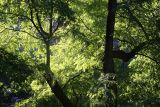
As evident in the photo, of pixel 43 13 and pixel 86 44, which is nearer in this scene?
pixel 43 13

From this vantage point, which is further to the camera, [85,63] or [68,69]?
[68,69]

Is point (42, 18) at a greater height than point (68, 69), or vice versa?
point (42, 18)

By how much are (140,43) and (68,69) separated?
7457 mm

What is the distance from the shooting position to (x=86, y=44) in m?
21.1

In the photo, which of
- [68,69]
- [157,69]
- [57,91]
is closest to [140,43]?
[157,69]

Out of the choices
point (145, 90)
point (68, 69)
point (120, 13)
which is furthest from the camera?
point (68, 69)

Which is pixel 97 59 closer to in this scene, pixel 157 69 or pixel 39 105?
pixel 157 69

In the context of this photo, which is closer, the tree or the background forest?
the background forest

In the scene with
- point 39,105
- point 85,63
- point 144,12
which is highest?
point 144,12

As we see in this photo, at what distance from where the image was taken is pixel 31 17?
2042 cm

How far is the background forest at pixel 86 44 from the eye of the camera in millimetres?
18547

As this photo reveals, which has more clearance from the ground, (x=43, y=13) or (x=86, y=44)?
(x=43, y=13)

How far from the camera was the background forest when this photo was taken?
18.5 meters

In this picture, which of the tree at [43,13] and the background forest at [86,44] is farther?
the tree at [43,13]
